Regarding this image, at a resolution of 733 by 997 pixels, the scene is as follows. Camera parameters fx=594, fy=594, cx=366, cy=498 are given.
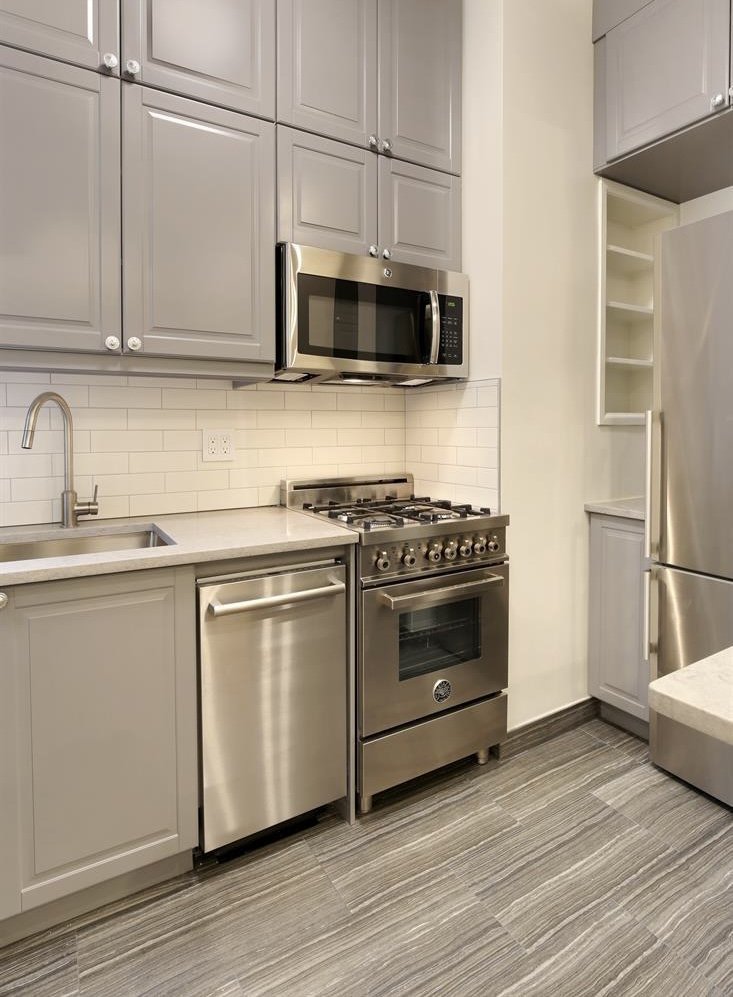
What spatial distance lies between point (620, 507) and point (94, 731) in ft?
6.84

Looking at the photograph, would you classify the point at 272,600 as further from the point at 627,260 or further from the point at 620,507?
the point at 627,260

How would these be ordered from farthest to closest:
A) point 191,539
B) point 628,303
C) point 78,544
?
point 628,303 → point 78,544 → point 191,539

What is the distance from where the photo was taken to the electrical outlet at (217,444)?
2.30 meters

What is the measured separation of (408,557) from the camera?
1.97m

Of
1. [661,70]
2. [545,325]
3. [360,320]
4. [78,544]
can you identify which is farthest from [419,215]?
[78,544]

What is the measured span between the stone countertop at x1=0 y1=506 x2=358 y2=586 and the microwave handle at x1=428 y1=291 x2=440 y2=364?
2.58ft

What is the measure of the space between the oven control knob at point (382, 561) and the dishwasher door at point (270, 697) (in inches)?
4.5

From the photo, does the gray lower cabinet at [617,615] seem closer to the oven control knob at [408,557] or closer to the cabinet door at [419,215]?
the oven control knob at [408,557]

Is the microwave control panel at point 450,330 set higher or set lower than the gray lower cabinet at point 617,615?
higher

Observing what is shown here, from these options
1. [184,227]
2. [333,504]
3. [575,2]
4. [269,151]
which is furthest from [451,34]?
[333,504]

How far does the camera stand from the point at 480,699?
7.47 feet

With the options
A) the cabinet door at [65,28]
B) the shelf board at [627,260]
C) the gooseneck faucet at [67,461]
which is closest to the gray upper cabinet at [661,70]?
the shelf board at [627,260]

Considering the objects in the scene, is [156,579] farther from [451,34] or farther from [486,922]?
[451,34]

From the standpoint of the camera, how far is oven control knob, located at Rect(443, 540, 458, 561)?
6.75ft
